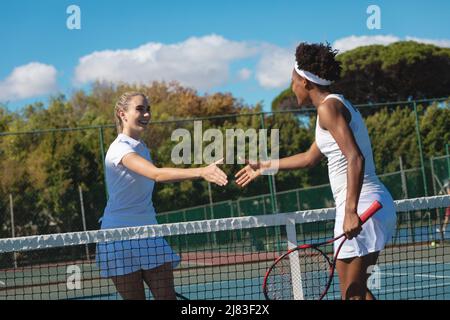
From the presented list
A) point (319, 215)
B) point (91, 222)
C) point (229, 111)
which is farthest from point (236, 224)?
point (229, 111)

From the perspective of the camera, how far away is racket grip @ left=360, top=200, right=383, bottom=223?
390 cm

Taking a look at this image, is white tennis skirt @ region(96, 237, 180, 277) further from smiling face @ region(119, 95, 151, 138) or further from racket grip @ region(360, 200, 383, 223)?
racket grip @ region(360, 200, 383, 223)

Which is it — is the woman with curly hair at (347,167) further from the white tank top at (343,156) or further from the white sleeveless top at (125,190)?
the white sleeveless top at (125,190)

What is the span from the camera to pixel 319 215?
197 inches

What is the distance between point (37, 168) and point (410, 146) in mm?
8973

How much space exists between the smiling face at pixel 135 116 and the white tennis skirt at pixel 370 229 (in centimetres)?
130

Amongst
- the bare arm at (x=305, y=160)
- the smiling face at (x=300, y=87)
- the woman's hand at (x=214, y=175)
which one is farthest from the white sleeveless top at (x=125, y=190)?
the smiling face at (x=300, y=87)

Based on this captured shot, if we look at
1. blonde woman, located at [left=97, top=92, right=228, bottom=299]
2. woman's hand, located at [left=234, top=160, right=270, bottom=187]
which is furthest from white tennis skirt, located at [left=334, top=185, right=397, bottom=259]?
blonde woman, located at [left=97, top=92, right=228, bottom=299]

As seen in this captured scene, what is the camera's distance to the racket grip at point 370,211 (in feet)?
12.8

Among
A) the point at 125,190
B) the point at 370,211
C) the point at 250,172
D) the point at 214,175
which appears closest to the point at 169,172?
the point at 214,175

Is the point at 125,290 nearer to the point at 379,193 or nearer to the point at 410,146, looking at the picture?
the point at 379,193

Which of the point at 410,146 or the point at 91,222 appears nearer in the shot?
the point at 91,222
